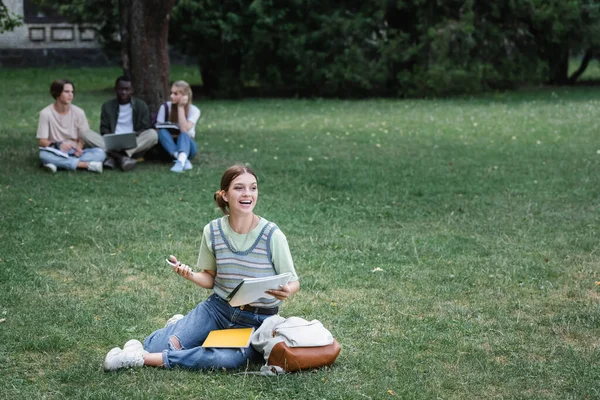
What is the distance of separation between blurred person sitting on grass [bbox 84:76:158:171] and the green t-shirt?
6109mm

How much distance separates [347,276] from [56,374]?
2480 millimetres

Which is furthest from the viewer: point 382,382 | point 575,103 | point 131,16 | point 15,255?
point 575,103

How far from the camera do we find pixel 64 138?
10.6 metres

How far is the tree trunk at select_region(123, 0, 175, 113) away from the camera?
39.0ft

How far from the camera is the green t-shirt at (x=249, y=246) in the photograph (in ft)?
15.7

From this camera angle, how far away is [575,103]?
19.6m

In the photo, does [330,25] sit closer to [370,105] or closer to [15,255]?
[370,105]

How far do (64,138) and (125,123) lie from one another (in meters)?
0.77

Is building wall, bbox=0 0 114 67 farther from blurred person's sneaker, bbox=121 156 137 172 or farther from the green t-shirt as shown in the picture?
the green t-shirt

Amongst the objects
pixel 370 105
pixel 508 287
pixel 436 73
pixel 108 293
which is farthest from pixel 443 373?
pixel 436 73

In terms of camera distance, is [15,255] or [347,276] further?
[15,255]

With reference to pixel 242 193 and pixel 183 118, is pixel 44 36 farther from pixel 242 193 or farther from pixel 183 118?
pixel 242 193

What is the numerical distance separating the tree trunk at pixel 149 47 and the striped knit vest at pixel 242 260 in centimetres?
751

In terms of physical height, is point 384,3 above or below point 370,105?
above
